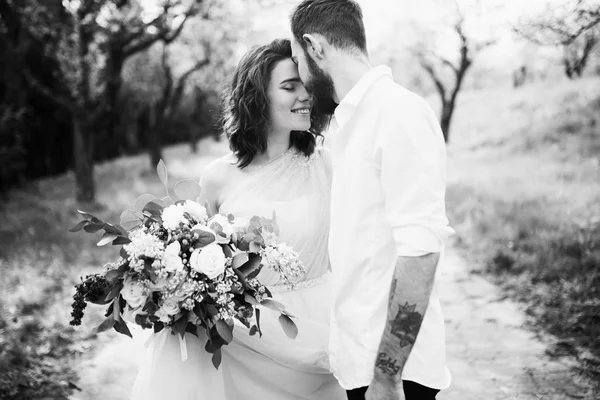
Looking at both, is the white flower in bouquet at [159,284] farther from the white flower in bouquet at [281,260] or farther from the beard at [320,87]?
the beard at [320,87]

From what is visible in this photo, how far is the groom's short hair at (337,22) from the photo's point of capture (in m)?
2.17

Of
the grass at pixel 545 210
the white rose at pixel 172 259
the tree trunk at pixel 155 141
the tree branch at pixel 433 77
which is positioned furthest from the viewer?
the tree branch at pixel 433 77

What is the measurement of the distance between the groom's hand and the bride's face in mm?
1609

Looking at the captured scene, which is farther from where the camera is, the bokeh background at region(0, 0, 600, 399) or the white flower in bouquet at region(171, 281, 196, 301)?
the bokeh background at region(0, 0, 600, 399)

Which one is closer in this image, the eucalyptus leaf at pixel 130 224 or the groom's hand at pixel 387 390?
the groom's hand at pixel 387 390

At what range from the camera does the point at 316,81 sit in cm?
226

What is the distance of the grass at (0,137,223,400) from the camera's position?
4.69 metres

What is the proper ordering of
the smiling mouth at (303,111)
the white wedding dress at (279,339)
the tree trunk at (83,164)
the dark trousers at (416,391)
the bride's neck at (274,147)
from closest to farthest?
the dark trousers at (416,391) < the white wedding dress at (279,339) < the smiling mouth at (303,111) < the bride's neck at (274,147) < the tree trunk at (83,164)

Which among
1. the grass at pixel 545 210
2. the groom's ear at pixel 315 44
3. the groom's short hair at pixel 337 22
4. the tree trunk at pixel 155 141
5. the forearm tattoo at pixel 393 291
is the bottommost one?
the tree trunk at pixel 155 141

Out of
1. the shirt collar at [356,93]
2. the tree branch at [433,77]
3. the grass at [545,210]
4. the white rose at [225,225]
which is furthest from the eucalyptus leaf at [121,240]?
the tree branch at [433,77]

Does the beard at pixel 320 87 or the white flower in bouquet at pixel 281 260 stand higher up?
the beard at pixel 320 87

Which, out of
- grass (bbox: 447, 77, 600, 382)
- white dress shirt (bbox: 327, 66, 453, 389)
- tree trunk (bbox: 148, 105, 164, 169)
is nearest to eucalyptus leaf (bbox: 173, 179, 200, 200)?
white dress shirt (bbox: 327, 66, 453, 389)

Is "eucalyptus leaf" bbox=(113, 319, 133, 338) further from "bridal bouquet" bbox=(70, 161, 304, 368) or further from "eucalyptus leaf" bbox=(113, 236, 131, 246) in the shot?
"eucalyptus leaf" bbox=(113, 236, 131, 246)

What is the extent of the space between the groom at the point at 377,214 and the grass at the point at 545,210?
3067 millimetres
